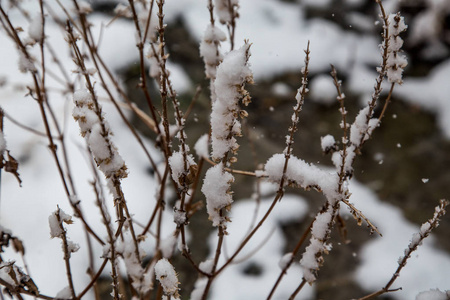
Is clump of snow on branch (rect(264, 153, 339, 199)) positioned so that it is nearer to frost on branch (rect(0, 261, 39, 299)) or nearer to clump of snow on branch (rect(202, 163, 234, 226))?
clump of snow on branch (rect(202, 163, 234, 226))

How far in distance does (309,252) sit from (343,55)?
2.77 metres

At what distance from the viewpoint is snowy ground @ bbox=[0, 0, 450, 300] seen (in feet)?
6.31

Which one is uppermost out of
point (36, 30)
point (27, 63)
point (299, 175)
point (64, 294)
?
point (36, 30)

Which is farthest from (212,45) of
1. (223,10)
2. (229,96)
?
(229,96)

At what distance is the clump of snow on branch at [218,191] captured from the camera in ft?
2.30

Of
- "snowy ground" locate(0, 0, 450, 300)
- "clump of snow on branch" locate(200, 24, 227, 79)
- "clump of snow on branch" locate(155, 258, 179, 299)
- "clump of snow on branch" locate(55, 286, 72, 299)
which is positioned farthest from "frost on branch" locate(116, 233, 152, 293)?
"snowy ground" locate(0, 0, 450, 300)

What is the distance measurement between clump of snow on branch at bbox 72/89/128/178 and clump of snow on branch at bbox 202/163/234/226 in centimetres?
17

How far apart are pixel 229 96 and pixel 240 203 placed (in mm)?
1741

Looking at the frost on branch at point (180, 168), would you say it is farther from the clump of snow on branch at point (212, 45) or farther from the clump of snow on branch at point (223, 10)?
the clump of snow on branch at point (223, 10)

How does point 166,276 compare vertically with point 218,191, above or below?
below

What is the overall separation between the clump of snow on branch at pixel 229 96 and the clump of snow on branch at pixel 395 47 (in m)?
0.36

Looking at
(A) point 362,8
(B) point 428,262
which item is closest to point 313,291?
(B) point 428,262

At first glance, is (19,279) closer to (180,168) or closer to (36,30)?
(180,168)

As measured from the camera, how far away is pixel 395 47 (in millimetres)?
791
